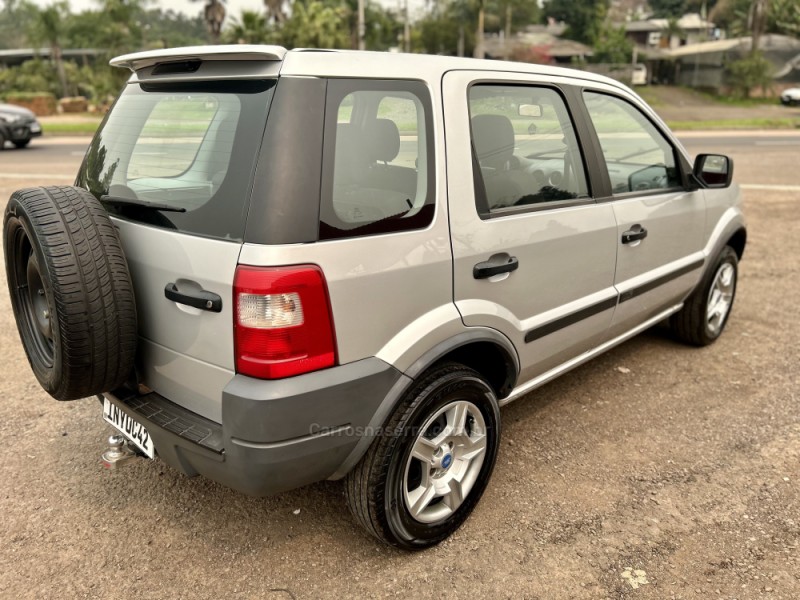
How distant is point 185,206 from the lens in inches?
85.5

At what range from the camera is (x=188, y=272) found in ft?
6.82

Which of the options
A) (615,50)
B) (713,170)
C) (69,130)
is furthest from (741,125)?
(615,50)

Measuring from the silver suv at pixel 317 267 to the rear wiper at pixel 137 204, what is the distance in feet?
0.04

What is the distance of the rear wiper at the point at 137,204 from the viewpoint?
2.20 meters

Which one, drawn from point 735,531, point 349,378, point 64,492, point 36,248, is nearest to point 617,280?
point 735,531

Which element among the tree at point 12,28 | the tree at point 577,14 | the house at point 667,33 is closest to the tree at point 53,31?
the tree at point 577,14

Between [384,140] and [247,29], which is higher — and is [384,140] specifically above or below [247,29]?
below

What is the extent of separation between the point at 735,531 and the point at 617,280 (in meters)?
1.29

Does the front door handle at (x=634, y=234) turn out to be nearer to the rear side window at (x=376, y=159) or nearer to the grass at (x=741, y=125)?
the rear side window at (x=376, y=159)

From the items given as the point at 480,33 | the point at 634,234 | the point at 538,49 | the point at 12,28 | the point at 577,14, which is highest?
the point at 12,28

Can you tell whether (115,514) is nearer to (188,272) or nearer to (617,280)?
(188,272)

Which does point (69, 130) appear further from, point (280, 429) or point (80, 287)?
point (280, 429)

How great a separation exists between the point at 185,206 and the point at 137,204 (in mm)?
284

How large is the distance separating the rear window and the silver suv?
0.01m
